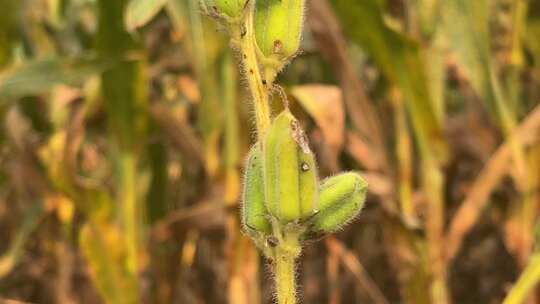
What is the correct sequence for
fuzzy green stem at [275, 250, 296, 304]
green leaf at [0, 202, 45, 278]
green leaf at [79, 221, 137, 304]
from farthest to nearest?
1. green leaf at [0, 202, 45, 278]
2. green leaf at [79, 221, 137, 304]
3. fuzzy green stem at [275, 250, 296, 304]

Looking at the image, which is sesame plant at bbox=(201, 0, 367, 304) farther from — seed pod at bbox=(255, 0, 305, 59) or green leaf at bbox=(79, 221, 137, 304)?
green leaf at bbox=(79, 221, 137, 304)

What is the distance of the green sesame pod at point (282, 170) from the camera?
1.61 ft

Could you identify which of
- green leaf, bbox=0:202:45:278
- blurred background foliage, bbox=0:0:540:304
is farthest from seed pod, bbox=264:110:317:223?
green leaf, bbox=0:202:45:278

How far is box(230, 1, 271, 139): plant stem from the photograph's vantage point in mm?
497

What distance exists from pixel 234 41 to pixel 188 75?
52.1 inches

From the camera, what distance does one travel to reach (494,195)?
177 cm

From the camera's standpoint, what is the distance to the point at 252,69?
19.7 inches

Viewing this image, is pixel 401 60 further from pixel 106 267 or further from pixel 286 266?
pixel 286 266

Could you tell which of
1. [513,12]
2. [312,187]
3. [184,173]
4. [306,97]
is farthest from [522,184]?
[312,187]

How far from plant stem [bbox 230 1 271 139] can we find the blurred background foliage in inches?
25.3

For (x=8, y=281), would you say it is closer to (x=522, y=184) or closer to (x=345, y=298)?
(x=345, y=298)

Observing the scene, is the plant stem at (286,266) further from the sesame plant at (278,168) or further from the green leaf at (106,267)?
the green leaf at (106,267)

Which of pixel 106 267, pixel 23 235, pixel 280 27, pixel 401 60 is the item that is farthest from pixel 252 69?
pixel 23 235

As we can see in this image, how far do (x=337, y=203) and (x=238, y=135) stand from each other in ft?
3.11
